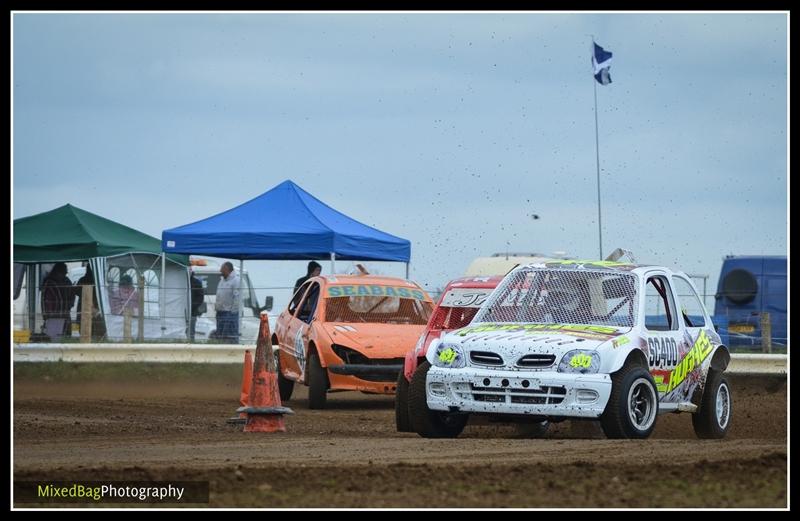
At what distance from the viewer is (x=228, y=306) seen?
23.8 meters

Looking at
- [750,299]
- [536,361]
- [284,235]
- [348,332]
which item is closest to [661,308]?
[536,361]

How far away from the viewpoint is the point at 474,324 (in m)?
12.8

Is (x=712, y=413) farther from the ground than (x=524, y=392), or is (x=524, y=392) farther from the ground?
(x=524, y=392)

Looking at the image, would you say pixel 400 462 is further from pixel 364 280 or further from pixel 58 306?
pixel 58 306

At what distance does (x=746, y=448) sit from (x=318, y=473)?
3312 millimetres

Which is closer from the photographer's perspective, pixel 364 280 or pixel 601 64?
pixel 364 280

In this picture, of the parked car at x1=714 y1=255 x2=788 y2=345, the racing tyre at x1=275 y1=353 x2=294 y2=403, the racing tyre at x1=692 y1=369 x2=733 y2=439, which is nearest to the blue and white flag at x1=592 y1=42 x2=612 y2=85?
the parked car at x1=714 y1=255 x2=788 y2=345

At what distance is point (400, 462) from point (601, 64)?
67.3 ft

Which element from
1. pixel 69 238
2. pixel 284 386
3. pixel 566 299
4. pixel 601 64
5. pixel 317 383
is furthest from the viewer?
pixel 601 64

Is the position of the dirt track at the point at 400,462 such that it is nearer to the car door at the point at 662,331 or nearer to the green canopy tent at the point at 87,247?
the car door at the point at 662,331

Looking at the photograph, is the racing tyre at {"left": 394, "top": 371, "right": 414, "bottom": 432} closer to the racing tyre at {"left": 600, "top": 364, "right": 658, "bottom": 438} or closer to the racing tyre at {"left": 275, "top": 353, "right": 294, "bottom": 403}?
the racing tyre at {"left": 600, "top": 364, "right": 658, "bottom": 438}
